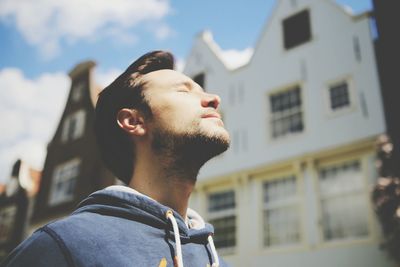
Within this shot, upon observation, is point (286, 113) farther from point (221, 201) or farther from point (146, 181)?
point (146, 181)

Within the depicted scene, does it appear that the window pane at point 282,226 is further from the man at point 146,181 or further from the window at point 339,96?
the man at point 146,181

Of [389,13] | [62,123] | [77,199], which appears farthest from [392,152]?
[62,123]

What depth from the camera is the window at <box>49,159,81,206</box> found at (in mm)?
15784

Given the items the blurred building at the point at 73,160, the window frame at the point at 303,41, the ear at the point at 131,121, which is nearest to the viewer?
the ear at the point at 131,121

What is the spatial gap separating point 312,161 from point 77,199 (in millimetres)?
9271

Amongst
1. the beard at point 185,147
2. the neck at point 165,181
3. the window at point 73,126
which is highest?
the window at point 73,126

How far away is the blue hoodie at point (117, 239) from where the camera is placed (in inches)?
47.8

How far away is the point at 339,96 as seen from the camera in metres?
10.3

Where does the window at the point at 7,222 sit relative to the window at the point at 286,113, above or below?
below

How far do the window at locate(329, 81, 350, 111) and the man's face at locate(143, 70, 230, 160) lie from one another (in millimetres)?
8783

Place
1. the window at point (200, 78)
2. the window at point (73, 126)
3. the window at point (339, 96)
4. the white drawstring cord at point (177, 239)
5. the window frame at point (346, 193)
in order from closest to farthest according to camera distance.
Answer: the white drawstring cord at point (177, 239) < the window frame at point (346, 193) < the window at point (339, 96) < the window at point (200, 78) < the window at point (73, 126)

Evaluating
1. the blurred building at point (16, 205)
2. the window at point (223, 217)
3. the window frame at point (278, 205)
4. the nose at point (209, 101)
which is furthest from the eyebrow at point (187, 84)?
the blurred building at point (16, 205)

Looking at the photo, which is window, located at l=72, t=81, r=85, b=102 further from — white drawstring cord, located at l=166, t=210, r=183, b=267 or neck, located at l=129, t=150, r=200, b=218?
white drawstring cord, located at l=166, t=210, r=183, b=267

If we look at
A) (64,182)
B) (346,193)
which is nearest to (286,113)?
(346,193)
